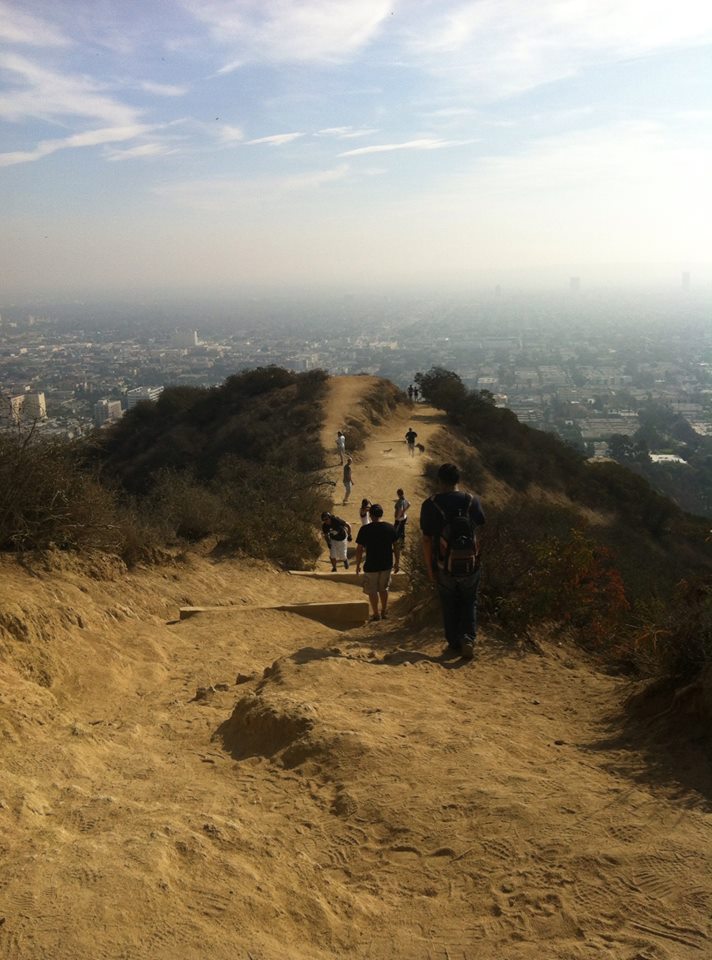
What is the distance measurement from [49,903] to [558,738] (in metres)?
3.21

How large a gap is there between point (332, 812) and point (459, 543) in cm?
290

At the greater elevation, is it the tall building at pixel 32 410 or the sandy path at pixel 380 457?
the tall building at pixel 32 410

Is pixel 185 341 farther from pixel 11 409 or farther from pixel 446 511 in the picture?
pixel 446 511

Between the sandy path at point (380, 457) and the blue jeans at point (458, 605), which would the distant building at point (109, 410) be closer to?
the sandy path at point (380, 457)

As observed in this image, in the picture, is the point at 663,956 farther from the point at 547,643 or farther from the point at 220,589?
the point at 220,589

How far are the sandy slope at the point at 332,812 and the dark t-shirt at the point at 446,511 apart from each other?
45.4 inches

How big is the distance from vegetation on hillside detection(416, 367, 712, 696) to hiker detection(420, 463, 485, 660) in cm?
67

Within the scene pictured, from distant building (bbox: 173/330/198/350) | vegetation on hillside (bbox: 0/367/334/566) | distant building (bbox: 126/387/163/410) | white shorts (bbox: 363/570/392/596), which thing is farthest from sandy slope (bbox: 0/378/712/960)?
distant building (bbox: 173/330/198/350)

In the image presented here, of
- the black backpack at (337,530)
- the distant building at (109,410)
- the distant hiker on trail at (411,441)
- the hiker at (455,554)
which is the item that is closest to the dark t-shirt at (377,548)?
the hiker at (455,554)

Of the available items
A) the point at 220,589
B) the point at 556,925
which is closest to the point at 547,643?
the point at 556,925

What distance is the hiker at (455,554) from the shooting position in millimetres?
6305

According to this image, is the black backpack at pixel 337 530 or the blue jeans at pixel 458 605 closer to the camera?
the blue jeans at pixel 458 605

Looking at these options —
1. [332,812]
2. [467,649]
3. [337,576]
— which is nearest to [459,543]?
[467,649]

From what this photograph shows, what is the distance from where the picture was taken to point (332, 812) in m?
3.83
